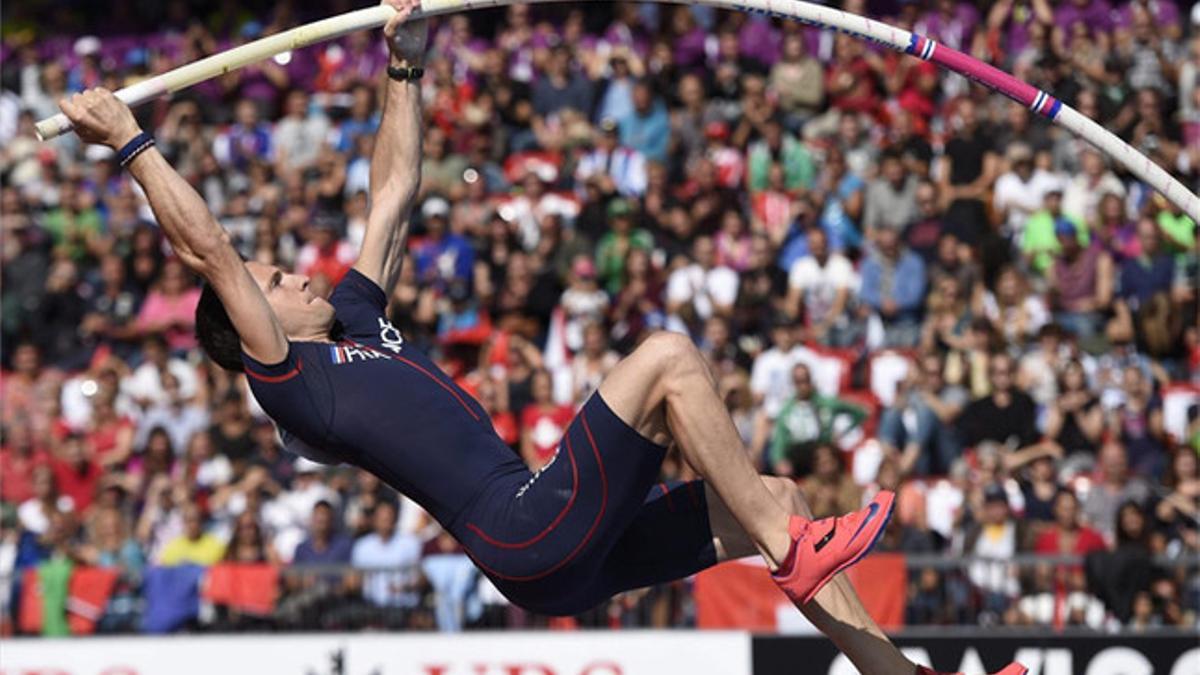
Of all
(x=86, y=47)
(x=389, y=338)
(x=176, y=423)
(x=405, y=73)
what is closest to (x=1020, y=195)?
(x=176, y=423)

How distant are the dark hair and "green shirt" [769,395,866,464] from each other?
730 centimetres

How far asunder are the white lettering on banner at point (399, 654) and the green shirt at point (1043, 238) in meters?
4.69

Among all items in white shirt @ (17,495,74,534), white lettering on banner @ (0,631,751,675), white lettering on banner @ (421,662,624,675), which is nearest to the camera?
white lettering on banner @ (0,631,751,675)

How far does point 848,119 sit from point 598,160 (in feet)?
6.77

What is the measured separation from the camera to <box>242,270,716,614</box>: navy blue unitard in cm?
789

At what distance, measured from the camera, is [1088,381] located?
15.2 m

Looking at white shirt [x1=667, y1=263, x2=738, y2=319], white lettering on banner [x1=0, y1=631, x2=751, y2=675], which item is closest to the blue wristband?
white lettering on banner [x1=0, y1=631, x2=751, y2=675]

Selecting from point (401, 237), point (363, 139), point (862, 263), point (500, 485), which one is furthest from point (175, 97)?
point (500, 485)

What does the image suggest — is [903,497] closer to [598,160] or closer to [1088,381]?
[1088,381]

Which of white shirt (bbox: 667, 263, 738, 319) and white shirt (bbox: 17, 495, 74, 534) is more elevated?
white shirt (bbox: 667, 263, 738, 319)

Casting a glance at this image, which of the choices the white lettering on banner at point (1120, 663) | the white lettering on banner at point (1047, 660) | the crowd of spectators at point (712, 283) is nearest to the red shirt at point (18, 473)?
the crowd of spectators at point (712, 283)

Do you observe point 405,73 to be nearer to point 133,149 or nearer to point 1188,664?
point 133,149

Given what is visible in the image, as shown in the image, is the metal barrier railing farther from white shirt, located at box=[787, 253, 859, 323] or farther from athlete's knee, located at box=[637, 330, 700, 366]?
athlete's knee, located at box=[637, 330, 700, 366]

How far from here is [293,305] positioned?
841 centimetres
